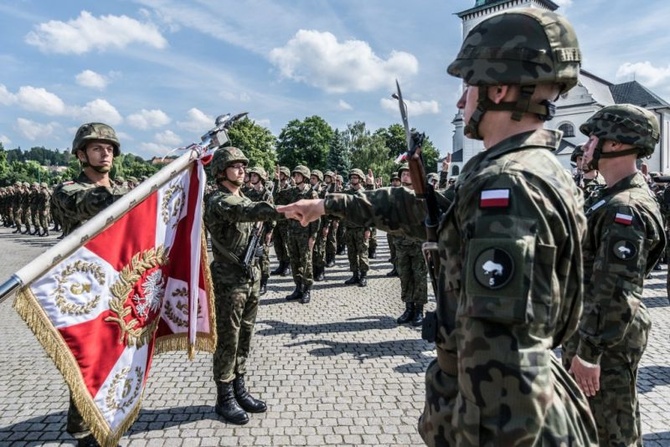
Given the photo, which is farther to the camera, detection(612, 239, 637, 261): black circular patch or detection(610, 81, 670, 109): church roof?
detection(610, 81, 670, 109): church roof

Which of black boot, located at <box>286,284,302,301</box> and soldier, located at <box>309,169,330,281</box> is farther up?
soldier, located at <box>309,169,330,281</box>

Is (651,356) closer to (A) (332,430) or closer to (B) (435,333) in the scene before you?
(A) (332,430)

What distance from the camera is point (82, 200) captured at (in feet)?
13.2

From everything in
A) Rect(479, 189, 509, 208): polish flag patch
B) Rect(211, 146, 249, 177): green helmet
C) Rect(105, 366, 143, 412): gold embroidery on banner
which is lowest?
Rect(105, 366, 143, 412): gold embroidery on banner

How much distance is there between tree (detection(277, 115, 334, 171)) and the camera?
238 ft

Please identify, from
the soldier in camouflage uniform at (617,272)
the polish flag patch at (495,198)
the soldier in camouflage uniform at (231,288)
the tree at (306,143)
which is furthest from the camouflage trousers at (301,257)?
the tree at (306,143)

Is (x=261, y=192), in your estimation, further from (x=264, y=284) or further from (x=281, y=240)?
(x=281, y=240)

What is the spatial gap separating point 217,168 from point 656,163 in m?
68.5

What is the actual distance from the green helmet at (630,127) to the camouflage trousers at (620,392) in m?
1.10

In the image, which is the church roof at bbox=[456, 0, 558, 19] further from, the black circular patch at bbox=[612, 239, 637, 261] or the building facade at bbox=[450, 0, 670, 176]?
the black circular patch at bbox=[612, 239, 637, 261]

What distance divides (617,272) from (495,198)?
1.64 meters

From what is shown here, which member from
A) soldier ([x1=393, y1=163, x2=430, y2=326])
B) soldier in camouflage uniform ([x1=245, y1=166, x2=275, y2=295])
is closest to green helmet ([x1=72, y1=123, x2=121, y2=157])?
soldier in camouflage uniform ([x1=245, y1=166, x2=275, y2=295])

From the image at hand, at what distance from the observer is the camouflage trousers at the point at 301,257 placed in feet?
32.1

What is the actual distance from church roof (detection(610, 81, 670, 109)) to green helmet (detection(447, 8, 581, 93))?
7192 centimetres
